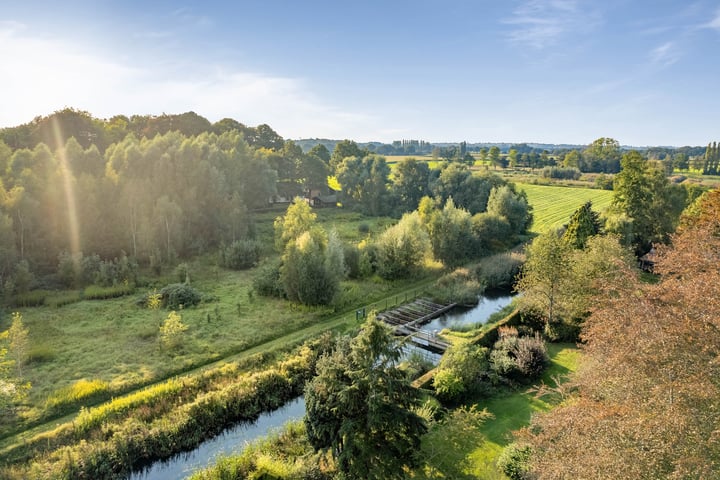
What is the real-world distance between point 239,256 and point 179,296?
9.04 m

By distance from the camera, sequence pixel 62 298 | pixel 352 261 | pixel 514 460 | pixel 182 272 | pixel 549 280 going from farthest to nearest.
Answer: pixel 182 272, pixel 352 261, pixel 62 298, pixel 549 280, pixel 514 460

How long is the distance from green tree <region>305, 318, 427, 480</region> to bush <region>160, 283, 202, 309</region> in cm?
1864

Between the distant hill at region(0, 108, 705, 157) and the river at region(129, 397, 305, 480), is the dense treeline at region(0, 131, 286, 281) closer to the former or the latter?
the distant hill at region(0, 108, 705, 157)

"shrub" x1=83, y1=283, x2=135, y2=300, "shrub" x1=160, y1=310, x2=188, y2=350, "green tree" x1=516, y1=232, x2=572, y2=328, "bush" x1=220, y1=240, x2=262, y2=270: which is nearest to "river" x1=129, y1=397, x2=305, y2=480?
"shrub" x1=160, y1=310, x2=188, y2=350

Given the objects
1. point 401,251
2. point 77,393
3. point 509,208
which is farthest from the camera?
point 509,208

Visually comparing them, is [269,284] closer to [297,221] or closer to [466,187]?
[297,221]

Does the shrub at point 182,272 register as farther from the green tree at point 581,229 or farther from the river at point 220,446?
the green tree at point 581,229

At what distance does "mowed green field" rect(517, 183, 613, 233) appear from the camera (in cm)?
5302

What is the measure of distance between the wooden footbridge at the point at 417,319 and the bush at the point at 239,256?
1481cm

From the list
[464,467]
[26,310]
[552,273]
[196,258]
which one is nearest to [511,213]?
[552,273]

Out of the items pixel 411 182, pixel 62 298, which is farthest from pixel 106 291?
pixel 411 182

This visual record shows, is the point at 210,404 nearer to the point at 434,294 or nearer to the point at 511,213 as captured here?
the point at 434,294

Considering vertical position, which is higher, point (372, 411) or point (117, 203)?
point (117, 203)

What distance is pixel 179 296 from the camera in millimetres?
25922
